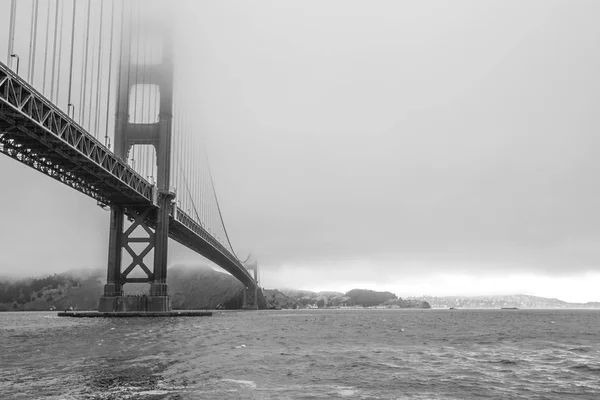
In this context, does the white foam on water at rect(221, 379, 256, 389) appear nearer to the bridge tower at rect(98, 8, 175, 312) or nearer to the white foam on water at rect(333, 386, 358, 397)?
the white foam on water at rect(333, 386, 358, 397)

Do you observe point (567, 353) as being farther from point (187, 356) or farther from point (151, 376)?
point (151, 376)

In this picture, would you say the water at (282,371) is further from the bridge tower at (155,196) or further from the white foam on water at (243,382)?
the bridge tower at (155,196)

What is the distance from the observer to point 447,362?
23797mm

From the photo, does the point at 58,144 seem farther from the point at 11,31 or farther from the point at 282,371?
the point at 282,371

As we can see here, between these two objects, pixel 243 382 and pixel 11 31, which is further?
pixel 11 31

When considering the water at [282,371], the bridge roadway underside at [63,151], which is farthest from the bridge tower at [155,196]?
the water at [282,371]

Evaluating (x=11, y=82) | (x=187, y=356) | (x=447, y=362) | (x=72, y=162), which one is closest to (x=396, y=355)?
(x=447, y=362)

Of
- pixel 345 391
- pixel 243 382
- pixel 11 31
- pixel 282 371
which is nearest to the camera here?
pixel 345 391

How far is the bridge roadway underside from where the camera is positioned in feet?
125

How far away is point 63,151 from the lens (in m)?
47.6

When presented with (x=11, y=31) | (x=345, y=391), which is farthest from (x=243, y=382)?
(x=11, y=31)

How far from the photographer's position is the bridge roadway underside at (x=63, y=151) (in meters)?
38.2

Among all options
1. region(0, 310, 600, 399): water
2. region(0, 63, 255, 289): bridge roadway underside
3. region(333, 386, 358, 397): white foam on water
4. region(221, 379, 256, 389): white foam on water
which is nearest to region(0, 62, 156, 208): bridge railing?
region(0, 63, 255, 289): bridge roadway underside

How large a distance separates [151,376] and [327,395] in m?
5.53
